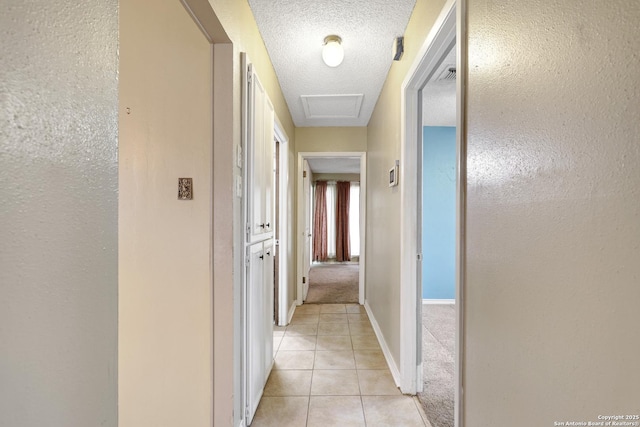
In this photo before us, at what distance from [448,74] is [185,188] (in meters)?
2.27

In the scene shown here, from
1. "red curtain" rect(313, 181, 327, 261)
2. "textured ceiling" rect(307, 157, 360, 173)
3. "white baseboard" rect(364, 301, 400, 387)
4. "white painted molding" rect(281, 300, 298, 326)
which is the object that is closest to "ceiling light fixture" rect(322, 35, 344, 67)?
"white baseboard" rect(364, 301, 400, 387)

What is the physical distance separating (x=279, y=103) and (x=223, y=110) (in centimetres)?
146

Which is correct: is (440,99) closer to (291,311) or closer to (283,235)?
(283,235)

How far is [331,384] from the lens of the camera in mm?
2074

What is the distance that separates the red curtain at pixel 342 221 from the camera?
26.2 feet

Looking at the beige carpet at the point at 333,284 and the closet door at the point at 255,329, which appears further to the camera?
the beige carpet at the point at 333,284

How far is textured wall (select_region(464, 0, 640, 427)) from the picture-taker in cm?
51

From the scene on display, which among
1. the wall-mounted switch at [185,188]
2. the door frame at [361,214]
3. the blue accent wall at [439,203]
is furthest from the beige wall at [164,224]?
the blue accent wall at [439,203]

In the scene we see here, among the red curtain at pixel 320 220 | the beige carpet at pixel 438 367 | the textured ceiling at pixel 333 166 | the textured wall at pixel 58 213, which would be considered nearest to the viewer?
the textured wall at pixel 58 213

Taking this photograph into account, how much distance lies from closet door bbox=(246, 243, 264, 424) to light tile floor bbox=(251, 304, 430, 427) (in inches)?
4.8

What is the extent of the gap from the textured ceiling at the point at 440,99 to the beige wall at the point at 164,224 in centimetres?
183

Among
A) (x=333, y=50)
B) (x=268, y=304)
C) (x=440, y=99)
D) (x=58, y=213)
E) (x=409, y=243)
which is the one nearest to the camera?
(x=58, y=213)

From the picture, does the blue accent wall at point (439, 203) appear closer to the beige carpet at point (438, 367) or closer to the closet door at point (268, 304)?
the beige carpet at point (438, 367)

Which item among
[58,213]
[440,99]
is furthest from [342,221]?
[58,213]
